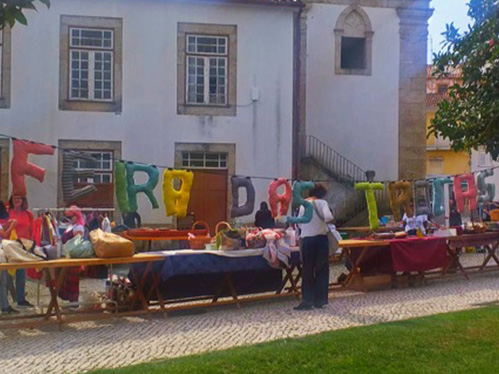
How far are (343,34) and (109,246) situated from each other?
1493 centimetres

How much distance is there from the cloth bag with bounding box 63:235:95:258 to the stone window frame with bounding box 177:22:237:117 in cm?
974

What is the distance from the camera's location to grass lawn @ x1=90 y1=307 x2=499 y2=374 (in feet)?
20.8

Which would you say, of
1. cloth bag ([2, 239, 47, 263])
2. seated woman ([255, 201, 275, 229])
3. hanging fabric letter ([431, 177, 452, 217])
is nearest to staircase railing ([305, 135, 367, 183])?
seated woman ([255, 201, 275, 229])

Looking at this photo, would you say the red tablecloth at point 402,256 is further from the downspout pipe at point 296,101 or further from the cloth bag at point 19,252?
the downspout pipe at point 296,101

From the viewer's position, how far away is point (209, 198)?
18844mm

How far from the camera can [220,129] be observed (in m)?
18.6

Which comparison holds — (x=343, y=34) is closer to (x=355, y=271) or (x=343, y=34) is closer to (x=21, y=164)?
(x=355, y=271)

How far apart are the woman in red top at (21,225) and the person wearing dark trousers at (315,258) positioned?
3768 mm

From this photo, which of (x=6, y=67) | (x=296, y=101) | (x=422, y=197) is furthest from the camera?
(x=296, y=101)

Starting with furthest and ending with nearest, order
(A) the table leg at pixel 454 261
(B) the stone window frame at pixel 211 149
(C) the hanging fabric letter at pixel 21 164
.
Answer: (B) the stone window frame at pixel 211 149 < (A) the table leg at pixel 454 261 < (C) the hanging fabric letter at pixel 21 164

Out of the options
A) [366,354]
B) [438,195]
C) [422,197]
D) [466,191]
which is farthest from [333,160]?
[366,354]

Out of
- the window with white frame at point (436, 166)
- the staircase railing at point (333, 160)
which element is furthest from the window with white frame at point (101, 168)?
the window with white frame at point (436, 166)

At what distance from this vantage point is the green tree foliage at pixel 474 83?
7.39 metres

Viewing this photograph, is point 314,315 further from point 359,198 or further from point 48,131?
point 359,198
